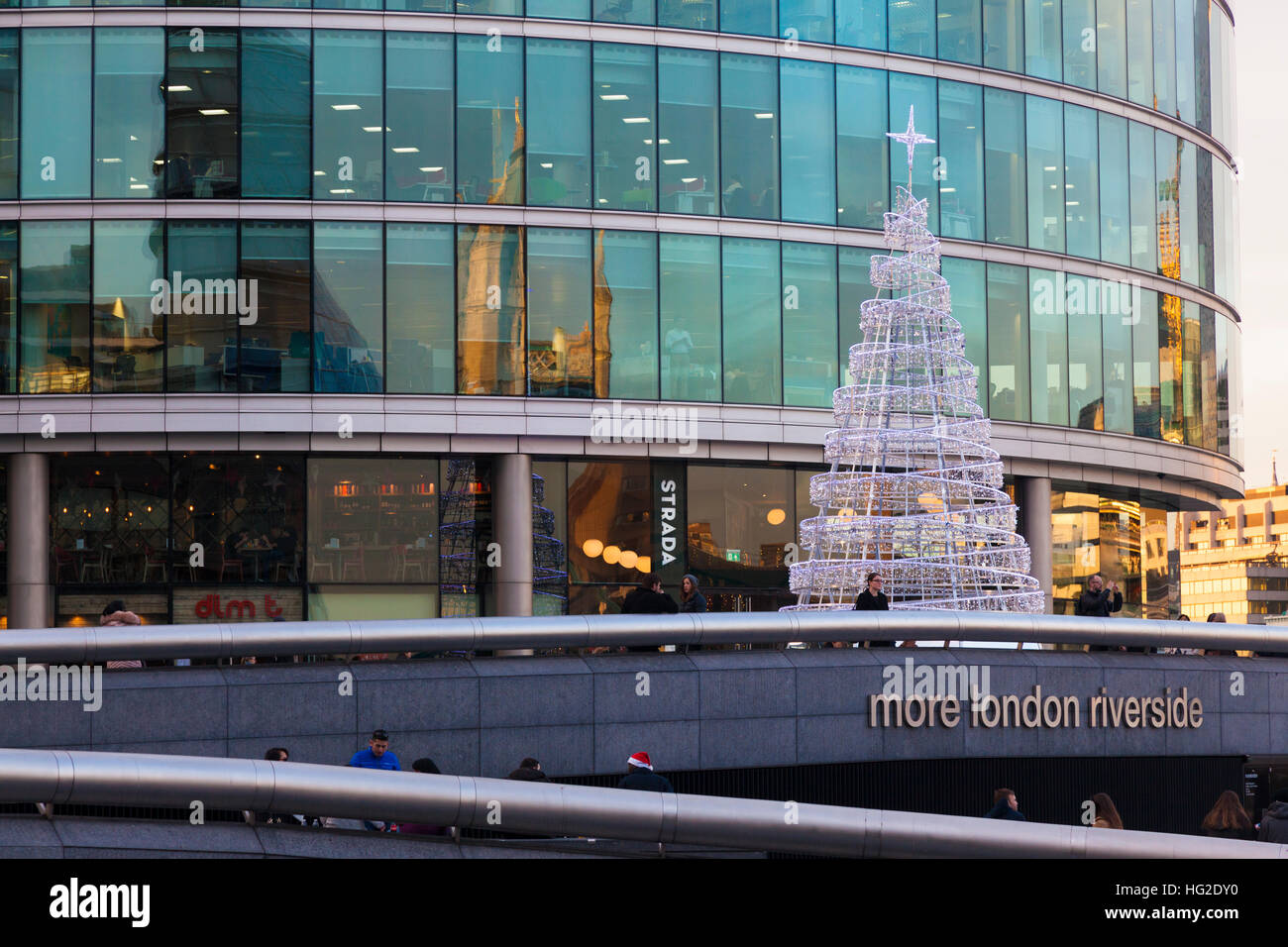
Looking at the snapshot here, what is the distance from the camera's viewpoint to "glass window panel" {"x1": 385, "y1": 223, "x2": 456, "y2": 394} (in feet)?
97.7

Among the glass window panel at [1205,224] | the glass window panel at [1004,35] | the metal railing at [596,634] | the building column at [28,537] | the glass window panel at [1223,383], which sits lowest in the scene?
the metal railing at [596,634]

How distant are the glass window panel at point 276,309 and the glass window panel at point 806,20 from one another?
10.2 m

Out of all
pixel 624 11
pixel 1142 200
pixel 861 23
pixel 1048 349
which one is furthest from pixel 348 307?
pixel 1142 200

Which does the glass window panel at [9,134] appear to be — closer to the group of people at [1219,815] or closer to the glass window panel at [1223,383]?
the group of people at [1219,815]

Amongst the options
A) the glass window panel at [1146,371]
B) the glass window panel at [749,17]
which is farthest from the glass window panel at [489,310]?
the glass window panel at [1146,371]

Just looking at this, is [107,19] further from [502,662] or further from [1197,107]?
[1197,107]

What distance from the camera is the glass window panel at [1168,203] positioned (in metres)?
36.5

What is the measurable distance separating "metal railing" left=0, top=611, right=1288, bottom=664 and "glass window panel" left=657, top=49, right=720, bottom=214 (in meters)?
16.8

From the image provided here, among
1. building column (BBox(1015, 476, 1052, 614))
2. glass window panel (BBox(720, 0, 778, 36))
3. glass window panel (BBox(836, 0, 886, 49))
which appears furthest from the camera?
building column (BBox(1015, 476, 1052, 614))

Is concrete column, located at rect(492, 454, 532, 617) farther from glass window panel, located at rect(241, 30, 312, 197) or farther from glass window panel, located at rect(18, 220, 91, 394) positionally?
glass window panel, located at rect(18, 220, 91, 394)

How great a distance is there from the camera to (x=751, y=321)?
3139 centimetres

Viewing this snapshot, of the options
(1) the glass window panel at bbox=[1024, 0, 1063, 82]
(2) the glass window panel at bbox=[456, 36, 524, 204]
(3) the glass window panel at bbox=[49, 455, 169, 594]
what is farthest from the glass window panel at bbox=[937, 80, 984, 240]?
(3) the glass window panel at bbox=[49, 455, 169, 594]

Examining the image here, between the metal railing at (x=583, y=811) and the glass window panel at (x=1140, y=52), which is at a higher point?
the glass window panel at (x=1140, y=52)

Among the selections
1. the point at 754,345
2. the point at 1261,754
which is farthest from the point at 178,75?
the point at 1261,754
